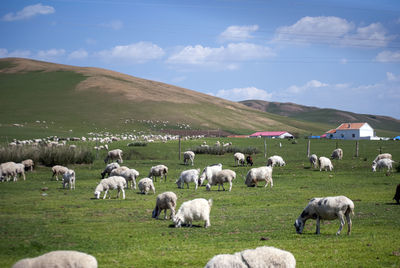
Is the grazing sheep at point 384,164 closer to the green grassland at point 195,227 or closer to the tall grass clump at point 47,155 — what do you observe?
the green grassland at point 195,227

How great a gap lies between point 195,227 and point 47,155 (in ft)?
93.5

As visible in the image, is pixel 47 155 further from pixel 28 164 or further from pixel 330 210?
pixel 330 210

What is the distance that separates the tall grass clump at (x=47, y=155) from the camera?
1510 inches

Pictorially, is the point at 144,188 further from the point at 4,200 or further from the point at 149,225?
the point at 149,225

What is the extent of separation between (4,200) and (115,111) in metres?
110

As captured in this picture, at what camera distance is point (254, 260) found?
8430mm

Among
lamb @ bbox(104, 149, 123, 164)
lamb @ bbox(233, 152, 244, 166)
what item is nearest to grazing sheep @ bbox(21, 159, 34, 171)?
lamb @ bbox(104, 149, 123, 164)

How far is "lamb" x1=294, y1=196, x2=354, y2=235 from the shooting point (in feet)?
45.2

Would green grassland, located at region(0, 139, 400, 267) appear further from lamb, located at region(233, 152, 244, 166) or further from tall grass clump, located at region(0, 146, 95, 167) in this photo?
lamb, located at region(233, 152, 244, 166)

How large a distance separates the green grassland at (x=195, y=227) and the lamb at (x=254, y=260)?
2.16 meters

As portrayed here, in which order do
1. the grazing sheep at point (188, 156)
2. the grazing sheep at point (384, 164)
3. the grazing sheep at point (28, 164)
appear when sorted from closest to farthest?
the grazing sheep at point (384, 164) < the grazing sheep at point (28, 164) < the grazing sheep at point (188, 156)

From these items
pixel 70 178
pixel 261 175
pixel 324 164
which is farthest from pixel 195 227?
pixel 324 164

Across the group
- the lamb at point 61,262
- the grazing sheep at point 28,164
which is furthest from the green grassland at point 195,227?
the grazing sheep at point 28,164

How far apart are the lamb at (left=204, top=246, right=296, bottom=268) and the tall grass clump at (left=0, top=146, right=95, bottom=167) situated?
34229mm
